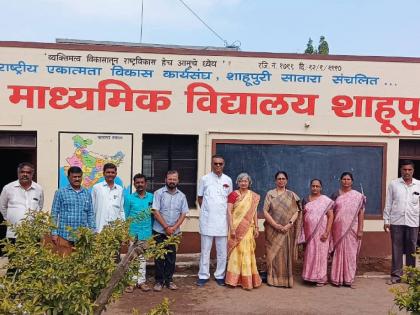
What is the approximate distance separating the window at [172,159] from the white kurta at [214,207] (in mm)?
1403

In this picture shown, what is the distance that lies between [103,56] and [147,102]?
954mm

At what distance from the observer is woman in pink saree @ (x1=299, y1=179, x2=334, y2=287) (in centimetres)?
631

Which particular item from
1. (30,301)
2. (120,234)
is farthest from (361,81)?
(30,301)

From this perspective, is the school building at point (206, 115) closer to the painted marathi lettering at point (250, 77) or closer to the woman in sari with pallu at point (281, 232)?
the painted marathi lettering at point (250, 77)

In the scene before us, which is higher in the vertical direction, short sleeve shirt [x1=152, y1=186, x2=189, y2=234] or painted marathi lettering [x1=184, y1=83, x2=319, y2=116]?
painted marathi lettering [x1=184, y1=83, x2=319, y2=116]

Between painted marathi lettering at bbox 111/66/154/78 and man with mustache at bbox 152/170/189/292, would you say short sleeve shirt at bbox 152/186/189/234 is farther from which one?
painted marathi lettering at bbox 111/66/154/78

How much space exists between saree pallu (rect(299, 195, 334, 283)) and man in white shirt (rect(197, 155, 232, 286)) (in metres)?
1.09

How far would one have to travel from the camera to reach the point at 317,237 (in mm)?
6340

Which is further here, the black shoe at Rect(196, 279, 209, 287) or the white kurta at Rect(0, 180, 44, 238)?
the black shoe at Rect(196, 279, 209, 287)

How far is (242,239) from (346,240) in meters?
1.41

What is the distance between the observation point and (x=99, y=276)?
257 centimetres

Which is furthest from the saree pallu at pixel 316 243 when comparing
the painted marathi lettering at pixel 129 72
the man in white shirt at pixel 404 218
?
the painted marathi lettering at pixel 129 72

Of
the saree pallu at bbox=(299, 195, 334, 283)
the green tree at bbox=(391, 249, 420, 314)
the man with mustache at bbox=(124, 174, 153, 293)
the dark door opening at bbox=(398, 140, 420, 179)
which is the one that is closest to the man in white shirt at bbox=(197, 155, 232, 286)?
the man with mustache at bbox=(124, 174, 153, 293)

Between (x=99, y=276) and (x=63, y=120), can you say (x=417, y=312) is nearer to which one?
(x=99, y=276)
